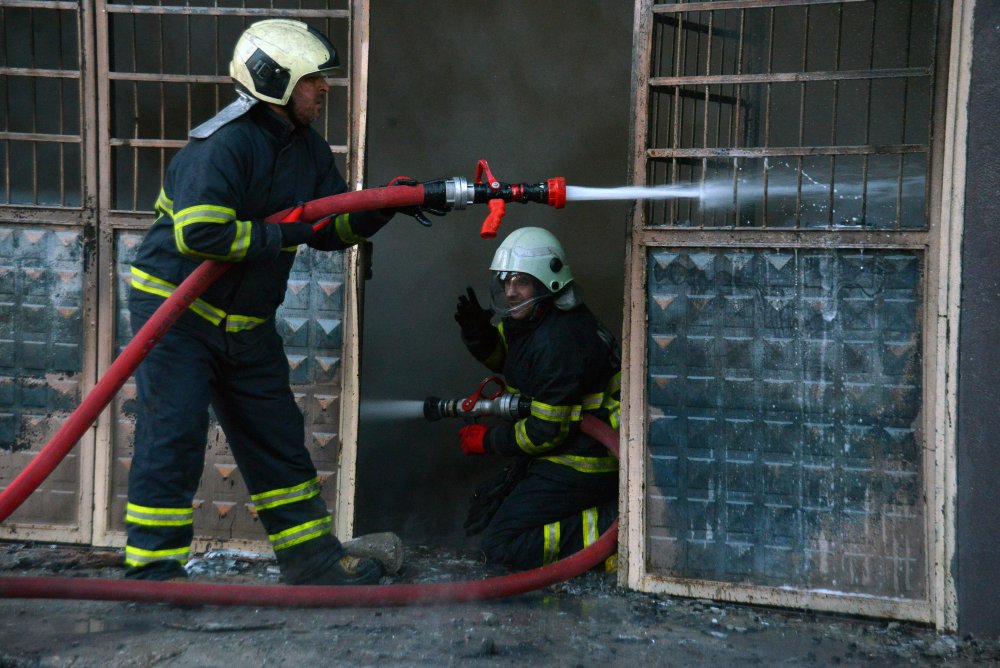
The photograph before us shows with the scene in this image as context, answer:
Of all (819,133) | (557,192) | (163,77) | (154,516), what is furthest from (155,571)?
(819,133)

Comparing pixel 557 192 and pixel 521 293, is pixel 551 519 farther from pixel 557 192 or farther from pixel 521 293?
pixel 557 192

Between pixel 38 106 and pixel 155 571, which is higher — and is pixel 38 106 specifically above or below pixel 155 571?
above

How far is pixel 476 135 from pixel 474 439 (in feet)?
7.92

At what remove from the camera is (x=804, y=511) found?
3.75 m

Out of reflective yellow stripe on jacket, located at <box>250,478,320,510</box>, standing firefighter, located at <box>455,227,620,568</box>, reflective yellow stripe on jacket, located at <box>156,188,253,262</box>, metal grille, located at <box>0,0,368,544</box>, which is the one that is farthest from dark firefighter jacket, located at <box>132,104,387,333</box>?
standing firefighter, located at <box>455,227,620,568</box>

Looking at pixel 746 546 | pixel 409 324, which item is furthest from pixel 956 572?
pixel 409 324

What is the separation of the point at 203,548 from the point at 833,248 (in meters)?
2.93

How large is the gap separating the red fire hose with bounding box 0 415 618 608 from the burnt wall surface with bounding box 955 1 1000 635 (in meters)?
1.32

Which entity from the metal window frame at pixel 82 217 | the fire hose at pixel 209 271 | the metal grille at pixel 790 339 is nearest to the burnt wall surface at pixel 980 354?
the metal grille at pixel 790 339

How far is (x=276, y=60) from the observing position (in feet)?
11.4

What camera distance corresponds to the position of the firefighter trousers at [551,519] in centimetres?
436

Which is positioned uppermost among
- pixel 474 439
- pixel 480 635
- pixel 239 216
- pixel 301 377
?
pixel 239 216

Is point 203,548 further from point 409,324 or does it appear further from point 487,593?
point 409,324

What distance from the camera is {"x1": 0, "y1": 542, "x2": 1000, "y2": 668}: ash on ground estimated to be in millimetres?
3223
